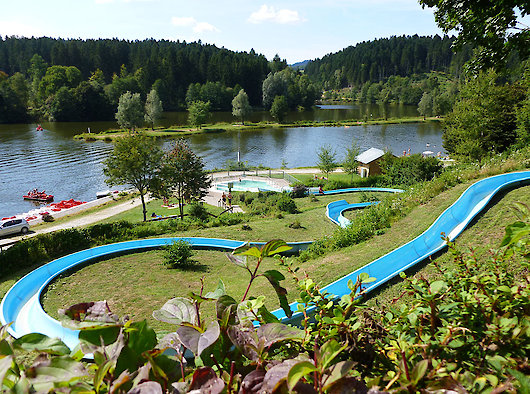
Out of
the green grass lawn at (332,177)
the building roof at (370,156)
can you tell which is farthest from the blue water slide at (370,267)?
the green grass lawn at (332,177)

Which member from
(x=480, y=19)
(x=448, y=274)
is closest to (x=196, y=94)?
(x=480, y=19)

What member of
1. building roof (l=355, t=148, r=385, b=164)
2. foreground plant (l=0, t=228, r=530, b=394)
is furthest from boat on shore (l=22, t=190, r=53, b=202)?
foreground plant (l=0, t=228, r=530, b=394)

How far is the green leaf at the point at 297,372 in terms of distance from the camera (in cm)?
77

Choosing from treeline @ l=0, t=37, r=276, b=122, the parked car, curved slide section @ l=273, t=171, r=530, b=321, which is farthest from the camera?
treeline @ l=0, t=37, r=276, b=122

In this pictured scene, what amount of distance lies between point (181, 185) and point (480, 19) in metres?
19.2

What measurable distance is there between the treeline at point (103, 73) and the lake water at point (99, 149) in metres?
8.47

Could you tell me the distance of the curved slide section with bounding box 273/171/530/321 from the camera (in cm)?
716

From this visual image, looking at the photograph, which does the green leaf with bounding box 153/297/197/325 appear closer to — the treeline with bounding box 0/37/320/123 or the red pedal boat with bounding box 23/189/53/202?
the red pedal boat with bounding box 23/189/53/202

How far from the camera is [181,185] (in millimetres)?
24031

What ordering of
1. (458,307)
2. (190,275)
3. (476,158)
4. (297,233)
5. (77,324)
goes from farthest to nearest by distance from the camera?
(476,158)
(297,233)
(190,275)
(458,307)
(77,324)

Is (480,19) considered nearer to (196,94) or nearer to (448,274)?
(448,274)

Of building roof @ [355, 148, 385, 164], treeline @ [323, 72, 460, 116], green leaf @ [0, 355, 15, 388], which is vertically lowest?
building roof @ [355, 148, 385, 164]

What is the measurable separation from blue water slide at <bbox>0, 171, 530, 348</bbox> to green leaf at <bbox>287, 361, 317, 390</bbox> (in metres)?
5.64

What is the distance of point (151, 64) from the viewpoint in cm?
10038
